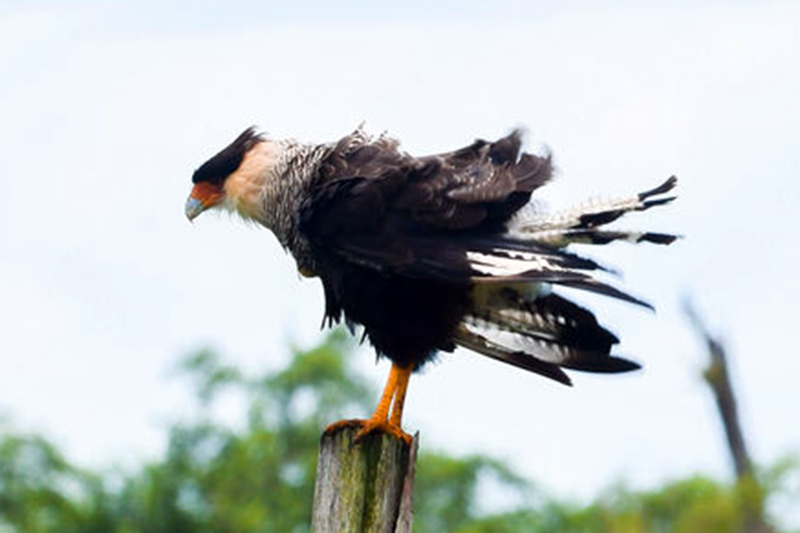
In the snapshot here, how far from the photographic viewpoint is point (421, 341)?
725 cm

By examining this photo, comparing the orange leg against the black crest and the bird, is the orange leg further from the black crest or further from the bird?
the black crest

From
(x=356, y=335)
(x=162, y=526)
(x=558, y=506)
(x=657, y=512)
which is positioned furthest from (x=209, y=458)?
(x=356, y=335)

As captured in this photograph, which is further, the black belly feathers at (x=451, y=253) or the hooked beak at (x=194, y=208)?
the hooked beak at (x=194, y=208)

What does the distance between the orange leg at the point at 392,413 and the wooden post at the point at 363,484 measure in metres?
0.04

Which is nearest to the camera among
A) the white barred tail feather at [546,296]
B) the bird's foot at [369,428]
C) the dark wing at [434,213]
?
the bird's foot at [369,428]

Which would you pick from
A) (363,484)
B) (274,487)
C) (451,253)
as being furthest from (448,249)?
(274,487)

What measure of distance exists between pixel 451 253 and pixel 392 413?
832mm

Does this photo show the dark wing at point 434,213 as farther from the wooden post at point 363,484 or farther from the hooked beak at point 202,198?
the wooden post at point 363,484

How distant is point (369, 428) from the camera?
6344 millimetres

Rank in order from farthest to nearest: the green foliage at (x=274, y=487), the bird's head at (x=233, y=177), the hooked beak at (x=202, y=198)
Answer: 1. the green foliage at (x=274, y=487)
2. the hooked beak at (x=202, y=198)
3. the bird's head at (x=233, y=177)

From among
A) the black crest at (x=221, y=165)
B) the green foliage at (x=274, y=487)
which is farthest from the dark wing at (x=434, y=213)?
the green foliage at (x=274, y=487)

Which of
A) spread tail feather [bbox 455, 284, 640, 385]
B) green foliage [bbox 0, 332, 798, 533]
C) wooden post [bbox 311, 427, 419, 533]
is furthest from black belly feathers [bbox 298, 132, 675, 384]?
green foliage [bbox 0, 332, 798, 533]

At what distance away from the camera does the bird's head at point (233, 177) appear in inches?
A: 315

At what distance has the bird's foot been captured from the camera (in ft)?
20.8
